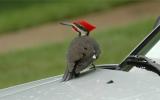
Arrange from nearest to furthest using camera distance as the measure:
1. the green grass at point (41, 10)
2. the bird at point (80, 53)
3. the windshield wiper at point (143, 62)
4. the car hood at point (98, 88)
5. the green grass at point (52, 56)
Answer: the car hood at point (98, 88), the windshield wiper at point (143, 62), the bird at point (80, 53), the green grass at point (52, 56), the green grass at point (41, 10)

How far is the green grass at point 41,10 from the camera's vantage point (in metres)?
16.8

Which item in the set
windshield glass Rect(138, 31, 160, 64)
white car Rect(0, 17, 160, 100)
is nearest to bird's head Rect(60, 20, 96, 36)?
white car Rect(0, 17, 160, 100)

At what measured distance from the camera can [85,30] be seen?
13.9 ft

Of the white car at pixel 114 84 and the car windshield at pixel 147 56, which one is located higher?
the car windshield at pixel 147 56

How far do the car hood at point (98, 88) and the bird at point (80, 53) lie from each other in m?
0.05

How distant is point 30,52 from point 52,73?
2.64 m

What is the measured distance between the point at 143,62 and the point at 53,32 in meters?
12.0

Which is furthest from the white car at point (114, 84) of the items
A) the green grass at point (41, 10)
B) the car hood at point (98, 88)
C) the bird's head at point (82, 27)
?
the green grass at point (41, 10)

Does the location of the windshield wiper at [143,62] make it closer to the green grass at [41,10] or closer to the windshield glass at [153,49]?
the windshield glass at [153,49]

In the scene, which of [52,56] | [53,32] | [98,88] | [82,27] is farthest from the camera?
[53,32]

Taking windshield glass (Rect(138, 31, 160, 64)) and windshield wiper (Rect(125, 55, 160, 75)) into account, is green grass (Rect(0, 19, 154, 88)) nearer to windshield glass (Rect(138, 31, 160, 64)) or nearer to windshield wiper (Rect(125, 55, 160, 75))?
windshield glass (Rect(138, 31, 160, 64))

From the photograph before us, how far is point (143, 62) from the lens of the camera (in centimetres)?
409

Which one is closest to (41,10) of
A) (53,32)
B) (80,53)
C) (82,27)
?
(53,32)

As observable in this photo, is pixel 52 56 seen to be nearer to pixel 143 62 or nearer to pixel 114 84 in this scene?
pixel 143 62
